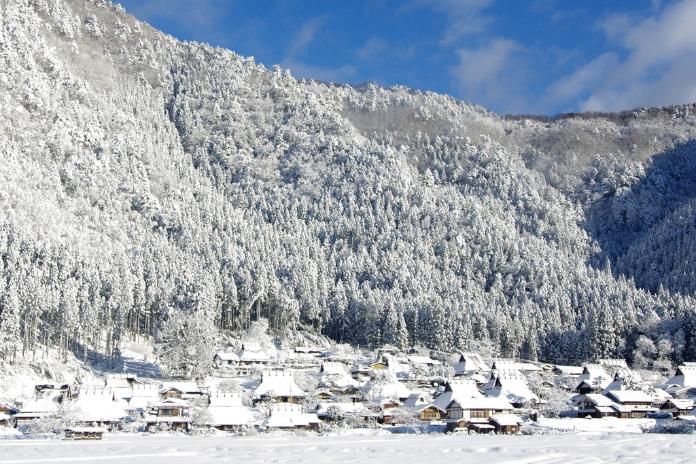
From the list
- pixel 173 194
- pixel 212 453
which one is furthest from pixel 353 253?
pixel 212 453

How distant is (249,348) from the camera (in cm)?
11944

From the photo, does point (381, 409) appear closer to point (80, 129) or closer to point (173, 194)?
point (173, 194)

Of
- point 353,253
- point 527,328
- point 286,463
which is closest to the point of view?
point 286,463

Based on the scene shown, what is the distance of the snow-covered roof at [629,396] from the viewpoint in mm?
89375

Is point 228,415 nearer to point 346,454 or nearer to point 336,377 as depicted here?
point 336,377

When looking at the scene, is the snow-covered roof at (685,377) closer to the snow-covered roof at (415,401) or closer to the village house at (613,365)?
the village house at (613,365)

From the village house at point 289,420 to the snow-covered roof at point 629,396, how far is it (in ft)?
122

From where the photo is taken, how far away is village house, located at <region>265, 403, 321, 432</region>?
2778 inches

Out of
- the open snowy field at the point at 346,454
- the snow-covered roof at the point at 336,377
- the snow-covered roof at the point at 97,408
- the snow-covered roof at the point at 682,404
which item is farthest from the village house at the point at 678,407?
the snow-covered roof at the point at 97,408

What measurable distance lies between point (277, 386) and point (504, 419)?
29.0 meters

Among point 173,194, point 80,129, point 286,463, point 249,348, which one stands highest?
point 80,129

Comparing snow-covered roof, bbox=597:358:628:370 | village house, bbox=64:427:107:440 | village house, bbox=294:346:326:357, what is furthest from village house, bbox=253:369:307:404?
snow-covered roof, bbox=597:358:628:370

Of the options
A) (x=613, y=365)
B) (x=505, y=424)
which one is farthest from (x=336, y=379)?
(x=613, y=365)

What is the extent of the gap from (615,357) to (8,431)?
103m
